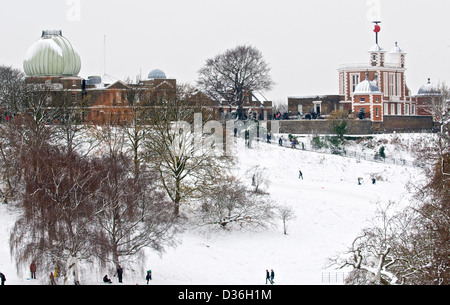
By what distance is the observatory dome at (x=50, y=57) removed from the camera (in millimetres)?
65000

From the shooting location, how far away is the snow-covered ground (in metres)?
31.6

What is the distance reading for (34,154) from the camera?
102 ft

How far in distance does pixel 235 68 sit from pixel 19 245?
41.8 metres

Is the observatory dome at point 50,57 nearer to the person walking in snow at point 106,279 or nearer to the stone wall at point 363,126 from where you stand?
the stone wall at point 363,126

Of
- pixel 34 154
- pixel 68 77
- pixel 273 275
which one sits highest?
pixel 68 77

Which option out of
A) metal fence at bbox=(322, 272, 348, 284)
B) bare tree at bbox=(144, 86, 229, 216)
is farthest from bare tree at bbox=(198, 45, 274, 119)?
metal fence at bbox=(322, 272, 348, 284)

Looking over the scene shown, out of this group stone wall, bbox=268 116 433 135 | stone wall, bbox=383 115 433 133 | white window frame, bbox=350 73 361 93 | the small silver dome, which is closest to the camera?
stone wall, bbox=268 116 433 135

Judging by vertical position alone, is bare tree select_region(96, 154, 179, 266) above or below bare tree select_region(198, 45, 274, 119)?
below

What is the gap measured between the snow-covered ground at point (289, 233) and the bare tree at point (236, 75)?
36.1 feet

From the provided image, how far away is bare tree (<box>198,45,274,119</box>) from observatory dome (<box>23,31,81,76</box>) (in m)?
11.8

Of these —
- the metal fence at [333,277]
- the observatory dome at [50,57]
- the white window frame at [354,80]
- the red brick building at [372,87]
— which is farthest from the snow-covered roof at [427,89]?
the metal fence at [333,277]

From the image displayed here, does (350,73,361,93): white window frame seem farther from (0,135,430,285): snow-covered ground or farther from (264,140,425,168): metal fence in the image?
(0,135,430,285): snow-covered ground
